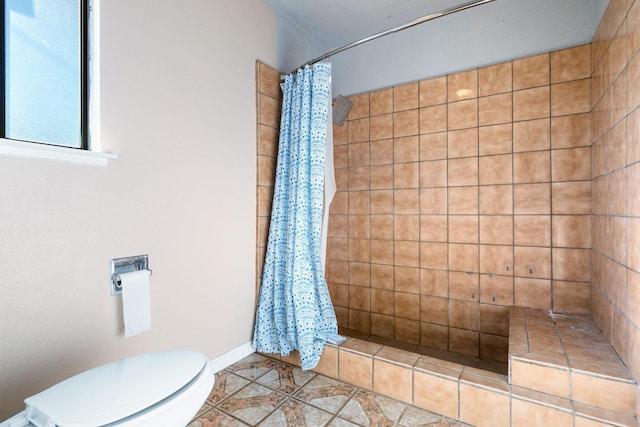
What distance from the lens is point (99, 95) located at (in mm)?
1333

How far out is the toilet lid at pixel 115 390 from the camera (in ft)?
2.65

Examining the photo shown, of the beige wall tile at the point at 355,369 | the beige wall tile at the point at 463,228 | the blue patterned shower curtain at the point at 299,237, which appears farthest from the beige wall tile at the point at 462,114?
the beige wall tile at the point at 355,369

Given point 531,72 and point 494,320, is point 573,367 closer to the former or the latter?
point 494,320

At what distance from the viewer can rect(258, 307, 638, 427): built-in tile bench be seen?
124 centimetres

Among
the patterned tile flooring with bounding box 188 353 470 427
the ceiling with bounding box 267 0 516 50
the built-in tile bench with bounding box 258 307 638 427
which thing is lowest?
the patterned tile flooring with bounding box 188 353 470 427

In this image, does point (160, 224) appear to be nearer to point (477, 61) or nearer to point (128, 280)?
point (128, 280)

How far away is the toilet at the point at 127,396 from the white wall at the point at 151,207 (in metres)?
0.38

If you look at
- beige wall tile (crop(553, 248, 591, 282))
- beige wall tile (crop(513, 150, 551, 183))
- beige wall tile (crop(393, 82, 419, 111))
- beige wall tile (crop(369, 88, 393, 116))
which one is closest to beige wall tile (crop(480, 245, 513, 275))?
beige wall tile (crop(553, 248, 591, 282))

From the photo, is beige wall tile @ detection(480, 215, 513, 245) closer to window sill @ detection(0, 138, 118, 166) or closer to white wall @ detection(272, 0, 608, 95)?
white wall @ detection(272, 0, 608, 95)

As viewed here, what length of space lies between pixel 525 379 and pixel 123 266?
184 centimetres

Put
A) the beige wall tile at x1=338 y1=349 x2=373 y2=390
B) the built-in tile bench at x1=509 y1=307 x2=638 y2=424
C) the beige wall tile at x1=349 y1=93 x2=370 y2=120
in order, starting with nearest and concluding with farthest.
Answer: the built-in tile bench at x1=509 y1=307 x2=638 y2=424, the beige wall tile at x1=338 y1=349 x2=373 y2=390, the beige wall tile at x1=349 y1=93 x2=370 y2=120

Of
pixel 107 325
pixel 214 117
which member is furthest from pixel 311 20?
pixel 107 325

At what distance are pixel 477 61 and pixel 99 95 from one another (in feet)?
7.35

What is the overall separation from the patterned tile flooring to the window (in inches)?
53.3
